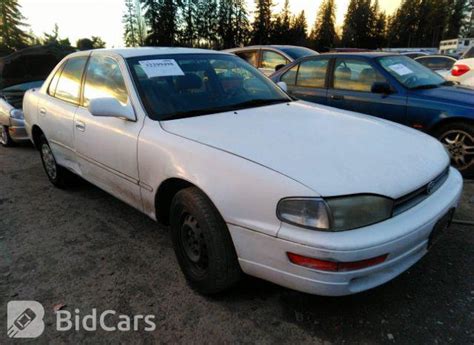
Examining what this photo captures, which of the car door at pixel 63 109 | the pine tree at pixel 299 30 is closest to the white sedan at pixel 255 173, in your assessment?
the car door at pixel 63 109

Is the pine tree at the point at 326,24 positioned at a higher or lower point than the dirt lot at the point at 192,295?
higher

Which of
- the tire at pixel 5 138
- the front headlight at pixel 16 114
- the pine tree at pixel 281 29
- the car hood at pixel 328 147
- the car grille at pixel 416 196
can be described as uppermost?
the pine tree at pixel 281 29

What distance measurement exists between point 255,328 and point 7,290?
1720 millimetres

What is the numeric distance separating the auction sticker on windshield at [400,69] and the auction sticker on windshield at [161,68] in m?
3.14

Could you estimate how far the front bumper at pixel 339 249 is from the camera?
182 centimetres

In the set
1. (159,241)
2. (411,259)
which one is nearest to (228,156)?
(411,259)

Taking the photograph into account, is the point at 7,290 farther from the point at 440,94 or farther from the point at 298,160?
the point at 440,94

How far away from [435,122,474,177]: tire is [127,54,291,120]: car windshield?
2.18 meters

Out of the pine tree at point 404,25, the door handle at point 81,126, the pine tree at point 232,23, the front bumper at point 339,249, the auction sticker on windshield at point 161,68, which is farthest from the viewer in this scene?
the pine tree at point 404,25

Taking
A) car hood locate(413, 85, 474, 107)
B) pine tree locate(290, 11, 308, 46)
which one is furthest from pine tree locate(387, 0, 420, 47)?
car hood locate(413, 85, 474, 107)

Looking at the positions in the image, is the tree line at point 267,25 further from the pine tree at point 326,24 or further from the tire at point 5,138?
the tire at point 5,138

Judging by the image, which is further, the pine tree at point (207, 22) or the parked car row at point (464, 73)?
the pine tree at point (207, 22)

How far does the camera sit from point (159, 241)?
10.5 feet

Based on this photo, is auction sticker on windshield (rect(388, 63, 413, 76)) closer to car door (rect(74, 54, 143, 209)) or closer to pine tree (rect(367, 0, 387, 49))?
car door (rect(74, 54, 143, 209))
